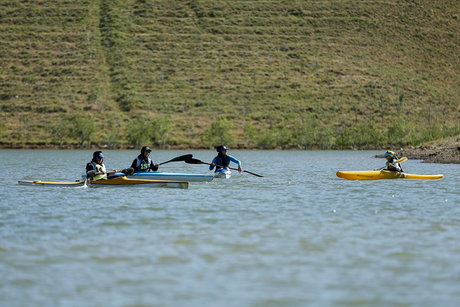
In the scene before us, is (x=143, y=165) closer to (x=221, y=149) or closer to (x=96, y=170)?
(x=96, y=170)

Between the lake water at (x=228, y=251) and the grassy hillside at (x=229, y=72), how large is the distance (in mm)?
96153

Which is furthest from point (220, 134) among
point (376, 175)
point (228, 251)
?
point (228, 251)

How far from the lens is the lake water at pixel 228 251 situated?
11.2 metres

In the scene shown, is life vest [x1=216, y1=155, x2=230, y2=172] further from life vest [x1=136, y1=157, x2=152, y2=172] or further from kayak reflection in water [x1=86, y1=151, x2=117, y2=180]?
kayak reflection in water [x1=86, y1=151, x2=117, y2=180]

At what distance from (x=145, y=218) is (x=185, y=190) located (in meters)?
9.62

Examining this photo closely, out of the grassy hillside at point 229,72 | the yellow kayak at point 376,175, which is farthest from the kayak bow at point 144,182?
the grassy hillside at point 229,72

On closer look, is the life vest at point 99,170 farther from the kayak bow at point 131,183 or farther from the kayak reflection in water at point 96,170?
the kayak bow at point 131,183

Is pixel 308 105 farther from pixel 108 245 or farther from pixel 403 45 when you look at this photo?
pixel 108 245

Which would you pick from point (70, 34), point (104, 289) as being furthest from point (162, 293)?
point (70, 34)

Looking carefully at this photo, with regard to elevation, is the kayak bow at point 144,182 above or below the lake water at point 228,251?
above

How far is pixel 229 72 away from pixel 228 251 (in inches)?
5254

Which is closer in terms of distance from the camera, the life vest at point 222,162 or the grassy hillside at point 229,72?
the life vest at point 222,162

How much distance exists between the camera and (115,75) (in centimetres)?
14600

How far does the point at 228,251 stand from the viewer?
48.4 feet
